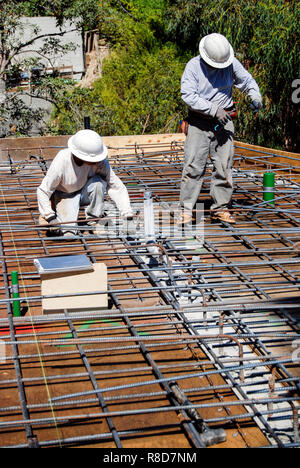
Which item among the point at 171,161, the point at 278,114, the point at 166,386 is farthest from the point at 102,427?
the point at 278,114

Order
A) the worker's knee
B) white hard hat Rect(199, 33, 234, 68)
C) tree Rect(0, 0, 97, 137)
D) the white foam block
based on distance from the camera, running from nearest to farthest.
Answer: the white foam block, white hard hat Rect(199, 33, 234, 68), the worker's knee, tree Rect(0, 0, 97, 137)

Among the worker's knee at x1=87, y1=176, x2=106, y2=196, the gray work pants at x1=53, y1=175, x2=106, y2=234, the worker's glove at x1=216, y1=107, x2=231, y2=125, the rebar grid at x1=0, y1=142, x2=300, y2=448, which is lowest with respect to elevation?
the rebar grid at x1=0, y1=142, x2=300, y2=448

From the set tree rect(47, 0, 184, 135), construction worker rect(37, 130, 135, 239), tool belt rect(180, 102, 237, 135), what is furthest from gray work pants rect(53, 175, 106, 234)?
tree rect(47, 0, 184, 135)

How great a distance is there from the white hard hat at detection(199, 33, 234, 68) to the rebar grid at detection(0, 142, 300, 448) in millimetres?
1327

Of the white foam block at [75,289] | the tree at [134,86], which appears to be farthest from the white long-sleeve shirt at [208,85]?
the tree at [134,86]

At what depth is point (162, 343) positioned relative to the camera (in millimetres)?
3180

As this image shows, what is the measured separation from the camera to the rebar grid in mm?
2553

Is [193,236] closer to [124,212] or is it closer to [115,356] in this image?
[124,212]

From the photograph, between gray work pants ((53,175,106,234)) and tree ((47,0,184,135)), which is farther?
tree ((47,0,184,135))

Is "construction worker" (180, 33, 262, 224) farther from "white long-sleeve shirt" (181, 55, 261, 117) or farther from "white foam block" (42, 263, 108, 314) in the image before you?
"white foam block" (42, 263, 108, 314)

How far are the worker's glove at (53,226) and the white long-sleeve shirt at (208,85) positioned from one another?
54.9 inches

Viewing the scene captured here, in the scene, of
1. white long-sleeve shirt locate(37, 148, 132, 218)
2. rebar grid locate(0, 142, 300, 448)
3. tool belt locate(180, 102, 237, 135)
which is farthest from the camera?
tool belt locate(180, 102, 237, 135)

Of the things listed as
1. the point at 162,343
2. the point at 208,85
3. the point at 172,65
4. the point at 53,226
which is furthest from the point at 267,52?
the point at 162,343

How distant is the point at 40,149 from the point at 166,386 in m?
5.19
